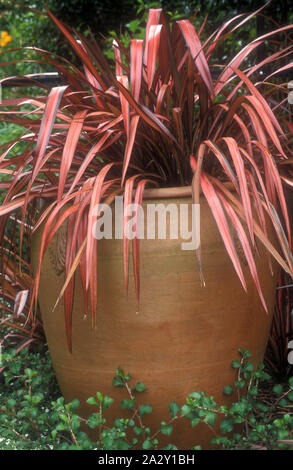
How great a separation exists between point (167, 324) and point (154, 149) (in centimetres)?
49

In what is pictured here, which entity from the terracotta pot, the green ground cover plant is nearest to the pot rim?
the terracotta pot

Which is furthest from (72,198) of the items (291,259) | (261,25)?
(261,25)

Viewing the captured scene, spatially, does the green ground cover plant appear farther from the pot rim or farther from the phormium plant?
the pot rim

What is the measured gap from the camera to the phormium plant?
1277mm

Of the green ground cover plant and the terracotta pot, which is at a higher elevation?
the terracotta pot

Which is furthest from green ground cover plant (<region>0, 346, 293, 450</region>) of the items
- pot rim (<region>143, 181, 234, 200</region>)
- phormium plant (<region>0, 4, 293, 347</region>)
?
pot rim (<region>143, 181, 234, 200</region>)

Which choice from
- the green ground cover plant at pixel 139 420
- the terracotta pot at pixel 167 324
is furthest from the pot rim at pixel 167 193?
the green ground cover plant at pixel 139 420

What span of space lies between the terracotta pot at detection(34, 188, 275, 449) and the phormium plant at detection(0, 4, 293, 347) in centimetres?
8

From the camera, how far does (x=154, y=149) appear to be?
4.97 feet

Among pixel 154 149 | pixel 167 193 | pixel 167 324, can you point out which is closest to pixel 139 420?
pixel 167 324

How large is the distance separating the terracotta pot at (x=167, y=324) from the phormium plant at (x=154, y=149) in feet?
0.25

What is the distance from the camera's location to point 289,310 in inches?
72.8

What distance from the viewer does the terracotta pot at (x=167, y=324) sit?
1357 millimetres

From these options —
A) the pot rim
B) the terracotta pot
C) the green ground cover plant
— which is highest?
the pot rim
